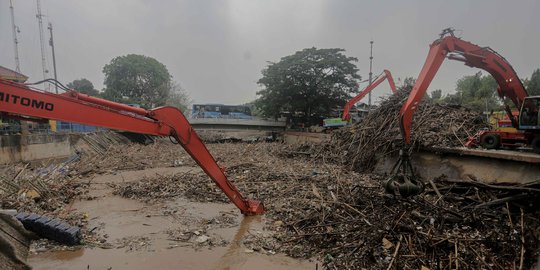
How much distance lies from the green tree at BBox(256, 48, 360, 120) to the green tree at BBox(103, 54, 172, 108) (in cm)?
2108

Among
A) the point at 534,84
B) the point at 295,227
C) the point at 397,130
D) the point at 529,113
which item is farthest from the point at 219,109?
the point at 295,227

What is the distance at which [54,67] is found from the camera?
2678cm

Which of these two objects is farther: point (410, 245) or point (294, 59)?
point (294, 59)

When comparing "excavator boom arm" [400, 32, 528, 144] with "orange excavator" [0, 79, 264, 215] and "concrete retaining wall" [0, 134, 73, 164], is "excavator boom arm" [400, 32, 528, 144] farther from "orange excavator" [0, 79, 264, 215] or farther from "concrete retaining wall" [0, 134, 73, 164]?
"concrete retaining wall" [0, 134, 73, 164]

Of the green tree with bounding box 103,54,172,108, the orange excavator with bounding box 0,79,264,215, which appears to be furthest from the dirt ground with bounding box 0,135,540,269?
the green tree with bounding box 103,54,172,108

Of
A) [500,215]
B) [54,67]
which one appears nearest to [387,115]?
[500,215]

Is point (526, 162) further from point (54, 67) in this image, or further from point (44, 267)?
point (54, 67)

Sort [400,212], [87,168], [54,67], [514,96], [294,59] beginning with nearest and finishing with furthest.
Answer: [400,212] < [514,96] < [87,168] < [54,67] < [294,59]

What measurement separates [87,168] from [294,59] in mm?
23357

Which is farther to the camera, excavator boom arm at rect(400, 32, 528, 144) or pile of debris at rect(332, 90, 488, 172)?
pile of debris at rect(332, 90, 488, 172)

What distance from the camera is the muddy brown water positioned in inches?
198

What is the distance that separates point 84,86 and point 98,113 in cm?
5285

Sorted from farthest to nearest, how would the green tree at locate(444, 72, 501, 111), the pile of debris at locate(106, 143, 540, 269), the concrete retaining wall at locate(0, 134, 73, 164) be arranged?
the green tree at locate(444, 72, 501, 111)
the concrete retaining wall at locate(0, 134, 73, 164)
the pile of debris at locate(106, 143, 540, 269)

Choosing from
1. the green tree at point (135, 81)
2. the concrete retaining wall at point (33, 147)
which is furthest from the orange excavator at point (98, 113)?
the green tree at point (135, 81)
